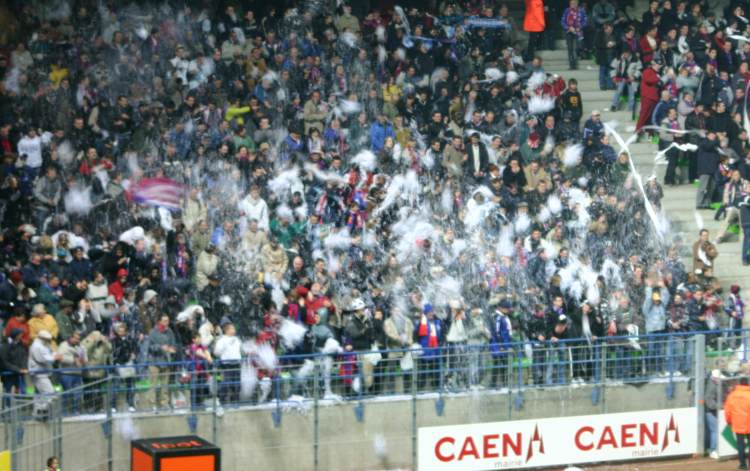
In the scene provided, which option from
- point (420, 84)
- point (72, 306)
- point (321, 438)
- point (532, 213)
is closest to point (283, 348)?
point (321, 438)

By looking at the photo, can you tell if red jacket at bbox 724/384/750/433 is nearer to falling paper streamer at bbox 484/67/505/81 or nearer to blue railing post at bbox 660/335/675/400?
blue railing post at bbox 660/335/675/400

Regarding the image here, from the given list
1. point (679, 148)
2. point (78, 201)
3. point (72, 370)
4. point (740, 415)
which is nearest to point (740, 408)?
point (740, 415)

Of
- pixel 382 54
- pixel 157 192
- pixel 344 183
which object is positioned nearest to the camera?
pixel 157 192

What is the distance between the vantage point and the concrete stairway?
28.3 meters

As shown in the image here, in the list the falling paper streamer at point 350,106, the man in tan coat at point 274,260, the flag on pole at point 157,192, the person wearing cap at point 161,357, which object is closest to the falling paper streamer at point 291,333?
the man in tan coat at point 274,260

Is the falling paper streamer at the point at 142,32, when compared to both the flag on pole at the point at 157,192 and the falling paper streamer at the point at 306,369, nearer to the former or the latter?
the flag on pole at the point at 157,192

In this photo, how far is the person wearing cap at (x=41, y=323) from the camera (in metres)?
21.8

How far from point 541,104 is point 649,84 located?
2.19m

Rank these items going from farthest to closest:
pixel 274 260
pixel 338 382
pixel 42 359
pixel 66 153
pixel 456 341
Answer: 1. pixel 66 153
2. pixel 274 260
3. pixel 456 341
4. pixel 338 382
5. pixel 42 359

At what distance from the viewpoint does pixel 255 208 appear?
25.7 m

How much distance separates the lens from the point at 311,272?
A: 976 inches

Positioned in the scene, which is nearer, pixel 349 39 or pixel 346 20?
pixel 349 39

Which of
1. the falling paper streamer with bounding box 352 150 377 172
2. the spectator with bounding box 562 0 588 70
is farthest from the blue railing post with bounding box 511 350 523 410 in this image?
the spectator with bounding box 562 0 588 70

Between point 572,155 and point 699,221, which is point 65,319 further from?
Result: point 699,221
